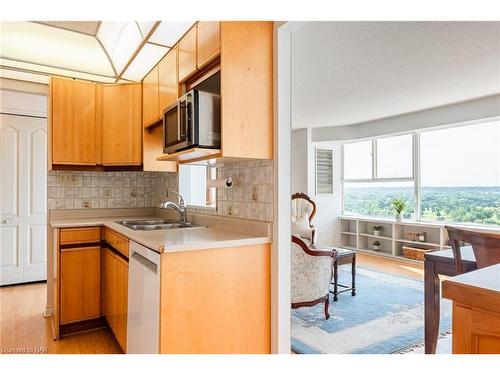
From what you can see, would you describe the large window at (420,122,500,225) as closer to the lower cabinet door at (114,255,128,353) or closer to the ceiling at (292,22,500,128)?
the ceiling at (292,22,500,128)

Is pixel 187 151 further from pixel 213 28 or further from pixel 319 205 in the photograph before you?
pixel 319 205

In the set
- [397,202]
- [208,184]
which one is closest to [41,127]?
[208,184]

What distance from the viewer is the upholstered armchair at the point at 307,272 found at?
2.68 metres

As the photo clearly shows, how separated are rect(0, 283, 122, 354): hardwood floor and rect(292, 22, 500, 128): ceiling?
8.47 feet

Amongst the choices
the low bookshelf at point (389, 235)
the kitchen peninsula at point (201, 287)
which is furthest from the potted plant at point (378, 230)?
the kitchen peninsula at point (201, 287)

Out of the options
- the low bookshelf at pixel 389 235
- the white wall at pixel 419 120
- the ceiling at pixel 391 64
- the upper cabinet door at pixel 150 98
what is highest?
the ceiling at pixel 391 64

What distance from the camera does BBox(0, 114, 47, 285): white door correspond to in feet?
12.6

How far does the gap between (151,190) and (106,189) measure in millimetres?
463

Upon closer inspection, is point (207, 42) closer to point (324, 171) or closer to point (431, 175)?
point (431, 175)

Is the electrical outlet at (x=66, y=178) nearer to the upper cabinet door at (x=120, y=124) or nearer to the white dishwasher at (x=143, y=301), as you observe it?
the upper cabinet door at (x=120, y=124)

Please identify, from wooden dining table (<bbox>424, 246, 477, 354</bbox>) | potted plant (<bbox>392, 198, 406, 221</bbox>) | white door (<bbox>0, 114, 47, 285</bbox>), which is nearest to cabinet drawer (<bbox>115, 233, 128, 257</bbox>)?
wooden dining table (<bbox>424, 246, 477, 354</bbox>)

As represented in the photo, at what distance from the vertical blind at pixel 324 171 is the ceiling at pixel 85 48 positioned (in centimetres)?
408

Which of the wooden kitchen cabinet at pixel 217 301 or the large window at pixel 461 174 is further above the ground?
the large window at pixel 461 174

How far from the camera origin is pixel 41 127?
398 cm
